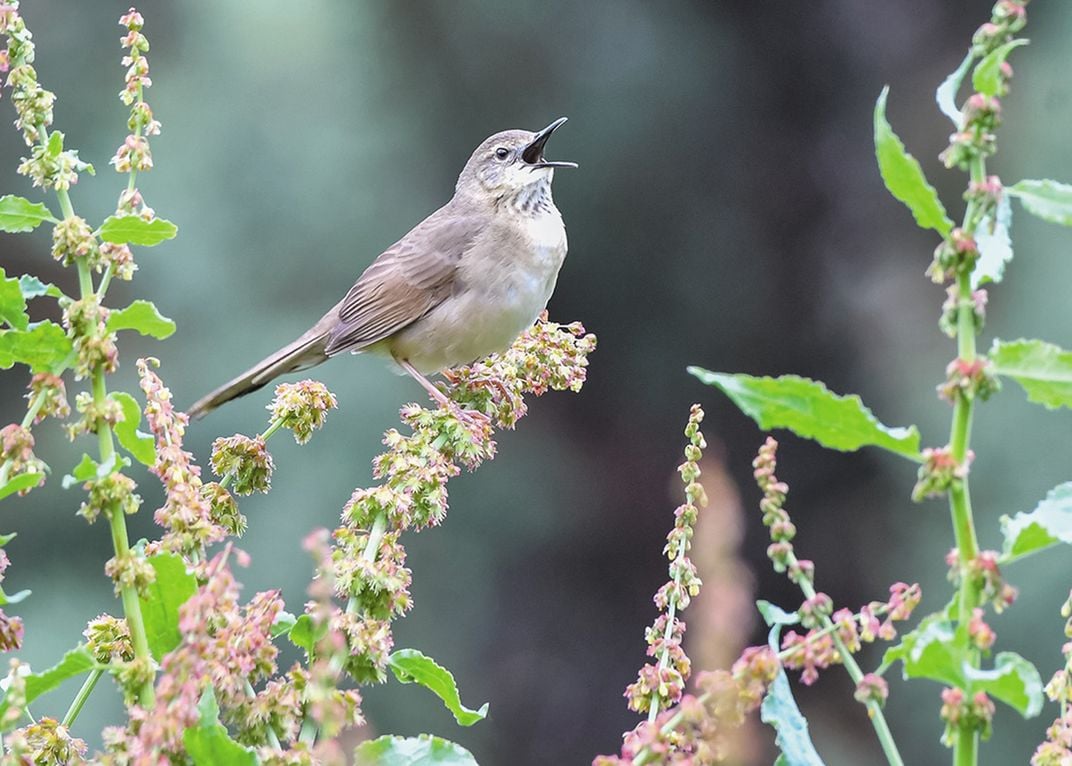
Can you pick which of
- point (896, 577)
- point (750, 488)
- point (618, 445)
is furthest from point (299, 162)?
point (896, 577)

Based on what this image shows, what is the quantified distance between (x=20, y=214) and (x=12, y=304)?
0.25ft

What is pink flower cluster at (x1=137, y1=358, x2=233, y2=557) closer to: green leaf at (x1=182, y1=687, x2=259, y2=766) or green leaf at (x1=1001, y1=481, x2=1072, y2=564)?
green leaf at (x1=182, y1=687, x2=259, y2=766)

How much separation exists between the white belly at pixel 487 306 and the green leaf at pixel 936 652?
2840 mm

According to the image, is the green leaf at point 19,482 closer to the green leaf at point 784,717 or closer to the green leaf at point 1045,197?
the green leaf at point 784,717

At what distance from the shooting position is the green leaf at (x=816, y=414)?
3.22ft

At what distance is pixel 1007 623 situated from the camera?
17.7 ft

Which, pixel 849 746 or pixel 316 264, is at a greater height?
pixel 316 264

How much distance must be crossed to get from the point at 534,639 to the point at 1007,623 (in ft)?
7.77

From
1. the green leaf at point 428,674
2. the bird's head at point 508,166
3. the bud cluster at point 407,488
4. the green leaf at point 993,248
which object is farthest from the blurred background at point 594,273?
the green leaf at point 993,248

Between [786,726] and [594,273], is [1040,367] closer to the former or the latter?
[786,726]

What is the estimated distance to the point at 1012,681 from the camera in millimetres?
942

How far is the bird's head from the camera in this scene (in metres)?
4.33

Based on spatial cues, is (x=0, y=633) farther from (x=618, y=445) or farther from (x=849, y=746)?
(x=618, y=445)

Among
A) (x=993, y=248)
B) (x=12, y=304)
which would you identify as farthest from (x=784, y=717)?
(x=12, y=304)
